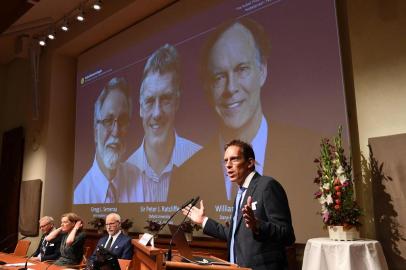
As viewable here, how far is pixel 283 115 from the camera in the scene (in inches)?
157

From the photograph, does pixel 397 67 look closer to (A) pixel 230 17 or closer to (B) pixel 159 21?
(A) pixel 230 17

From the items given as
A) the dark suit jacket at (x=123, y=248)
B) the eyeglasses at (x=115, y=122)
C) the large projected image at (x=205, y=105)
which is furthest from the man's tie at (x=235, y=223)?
the eyeglasses at (x=115, y=122)

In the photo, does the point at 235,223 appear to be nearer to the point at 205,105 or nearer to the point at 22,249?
the point at 205,105

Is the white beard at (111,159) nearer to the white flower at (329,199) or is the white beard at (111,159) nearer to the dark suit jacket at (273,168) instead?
the dark suit jacket at (273,168)

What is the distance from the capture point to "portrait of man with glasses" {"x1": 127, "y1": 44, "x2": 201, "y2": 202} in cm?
516

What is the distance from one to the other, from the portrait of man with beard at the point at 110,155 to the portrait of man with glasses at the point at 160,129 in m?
0.31

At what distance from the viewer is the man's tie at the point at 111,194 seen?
19.8ft

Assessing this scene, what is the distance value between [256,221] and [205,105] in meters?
2.97

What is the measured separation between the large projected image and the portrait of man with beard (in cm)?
2

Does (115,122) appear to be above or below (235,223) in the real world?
above

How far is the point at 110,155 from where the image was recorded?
625cm

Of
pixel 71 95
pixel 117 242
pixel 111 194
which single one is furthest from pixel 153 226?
pixel 71 95

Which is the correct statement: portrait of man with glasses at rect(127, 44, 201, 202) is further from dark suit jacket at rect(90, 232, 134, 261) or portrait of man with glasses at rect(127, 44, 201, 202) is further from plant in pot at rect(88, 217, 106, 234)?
plant in pot at rect(88, 217, 106, 234)

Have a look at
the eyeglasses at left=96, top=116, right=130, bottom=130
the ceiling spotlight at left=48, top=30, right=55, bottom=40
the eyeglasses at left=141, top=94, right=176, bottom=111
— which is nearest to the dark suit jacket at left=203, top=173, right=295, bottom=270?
the eyeglasses at left=141, top=94, right=176, bottom=111
